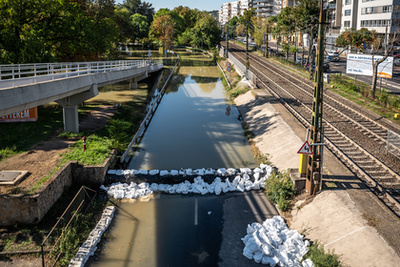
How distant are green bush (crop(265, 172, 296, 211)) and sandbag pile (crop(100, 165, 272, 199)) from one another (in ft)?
3.08

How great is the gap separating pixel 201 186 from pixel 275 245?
19.9 ft

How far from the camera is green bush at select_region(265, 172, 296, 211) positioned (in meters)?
15.2

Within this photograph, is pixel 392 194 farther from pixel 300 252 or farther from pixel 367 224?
pixel 300 252

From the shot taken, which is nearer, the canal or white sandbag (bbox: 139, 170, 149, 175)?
the canal

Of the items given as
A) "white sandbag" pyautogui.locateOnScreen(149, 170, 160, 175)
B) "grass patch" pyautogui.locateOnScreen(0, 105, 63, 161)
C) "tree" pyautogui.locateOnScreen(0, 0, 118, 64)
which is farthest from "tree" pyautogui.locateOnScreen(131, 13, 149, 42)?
"white sandbag" pyautogui.locateOnScreen(149, 170, 160, 175)

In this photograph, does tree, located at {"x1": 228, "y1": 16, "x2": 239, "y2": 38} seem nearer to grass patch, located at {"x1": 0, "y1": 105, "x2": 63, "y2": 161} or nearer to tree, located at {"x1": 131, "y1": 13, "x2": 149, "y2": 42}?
tree, located at {"x1": 131, "y1": 13, "x2": 149, "y2": 42}

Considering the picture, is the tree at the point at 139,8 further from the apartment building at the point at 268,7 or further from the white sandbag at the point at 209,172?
the white sandbag at the point at 209,172

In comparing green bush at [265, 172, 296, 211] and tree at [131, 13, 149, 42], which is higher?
tree at [131, 13, 149, 42]

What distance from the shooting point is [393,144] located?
18.4 m

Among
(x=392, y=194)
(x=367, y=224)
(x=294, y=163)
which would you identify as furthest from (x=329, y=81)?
(x=367, y=224)

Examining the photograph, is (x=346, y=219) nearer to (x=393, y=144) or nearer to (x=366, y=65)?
(x=393, y=144)

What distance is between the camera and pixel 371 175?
15.9 m

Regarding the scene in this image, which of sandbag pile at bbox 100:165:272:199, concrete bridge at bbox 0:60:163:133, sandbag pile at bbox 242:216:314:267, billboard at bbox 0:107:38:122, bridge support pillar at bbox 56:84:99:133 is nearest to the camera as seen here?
sandbag pile at bbox 242:216:314:267

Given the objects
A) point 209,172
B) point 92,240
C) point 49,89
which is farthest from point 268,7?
point 92,240
